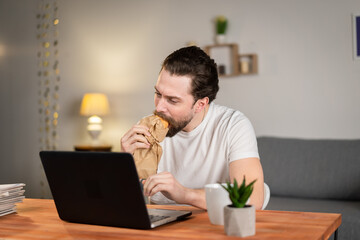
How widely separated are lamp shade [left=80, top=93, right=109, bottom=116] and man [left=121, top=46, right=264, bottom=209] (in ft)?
8.26

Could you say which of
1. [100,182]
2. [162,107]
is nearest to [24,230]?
[100,182]

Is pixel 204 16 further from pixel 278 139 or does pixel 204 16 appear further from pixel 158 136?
pixel 158 136

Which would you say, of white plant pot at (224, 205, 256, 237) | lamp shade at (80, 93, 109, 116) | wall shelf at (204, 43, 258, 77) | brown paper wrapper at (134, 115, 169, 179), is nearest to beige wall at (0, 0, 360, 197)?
wall shelf at (204, 43, 258, 77)

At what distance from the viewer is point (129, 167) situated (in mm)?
1194

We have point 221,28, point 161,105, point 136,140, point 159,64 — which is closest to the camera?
point 136,140

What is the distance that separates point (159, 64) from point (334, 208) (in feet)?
7.22

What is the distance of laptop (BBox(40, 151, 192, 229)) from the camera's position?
1.21 m

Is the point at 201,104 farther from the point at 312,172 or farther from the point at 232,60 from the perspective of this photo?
the point at 232,60

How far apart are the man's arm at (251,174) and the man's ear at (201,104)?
30cm

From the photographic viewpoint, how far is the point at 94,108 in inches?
178

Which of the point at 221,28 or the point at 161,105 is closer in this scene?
the point at 161,105

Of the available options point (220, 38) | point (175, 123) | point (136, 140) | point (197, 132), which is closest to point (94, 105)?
point (220, 38)

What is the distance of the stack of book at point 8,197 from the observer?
153 centimetres

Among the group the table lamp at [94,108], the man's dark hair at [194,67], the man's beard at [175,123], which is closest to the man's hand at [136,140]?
the man's beard at [175,123]
